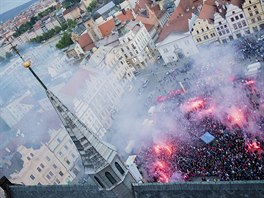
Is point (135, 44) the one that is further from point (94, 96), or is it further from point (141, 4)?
point (141, 4)

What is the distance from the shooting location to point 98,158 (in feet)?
82.4

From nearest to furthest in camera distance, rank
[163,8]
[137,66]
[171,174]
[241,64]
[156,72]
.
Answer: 1. [171,174]
2. [241,64]
3. [156,72]
4. [137,66]
5. [163,8]

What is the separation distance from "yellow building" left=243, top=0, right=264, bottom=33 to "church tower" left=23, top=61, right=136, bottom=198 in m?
61.4

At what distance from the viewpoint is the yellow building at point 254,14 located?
76.8 meters

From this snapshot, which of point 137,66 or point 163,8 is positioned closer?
point 137,66

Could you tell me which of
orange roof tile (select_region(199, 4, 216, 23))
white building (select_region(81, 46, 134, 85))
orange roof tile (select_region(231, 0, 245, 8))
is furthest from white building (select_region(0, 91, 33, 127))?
orange roof tile (select_region(231, 0, 245, 8))

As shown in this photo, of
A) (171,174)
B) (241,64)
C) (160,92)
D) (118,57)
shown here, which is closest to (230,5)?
(241,64)

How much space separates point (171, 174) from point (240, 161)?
1053 cm

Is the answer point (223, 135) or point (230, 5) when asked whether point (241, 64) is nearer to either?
point (230, 5)

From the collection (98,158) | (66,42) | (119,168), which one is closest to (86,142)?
(98,158)

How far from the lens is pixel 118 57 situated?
9400 centimetres

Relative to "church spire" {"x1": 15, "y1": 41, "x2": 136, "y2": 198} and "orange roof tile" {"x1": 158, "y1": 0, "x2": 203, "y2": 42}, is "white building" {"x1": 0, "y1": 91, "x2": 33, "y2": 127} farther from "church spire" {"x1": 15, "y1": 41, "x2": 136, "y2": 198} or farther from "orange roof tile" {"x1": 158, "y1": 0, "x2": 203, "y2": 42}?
"church spire" {"x1": 15, "y1": 41, "x2": 136, "y2": 198}

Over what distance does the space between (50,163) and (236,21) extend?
161 feet

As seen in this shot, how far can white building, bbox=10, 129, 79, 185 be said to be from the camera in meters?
62.3
